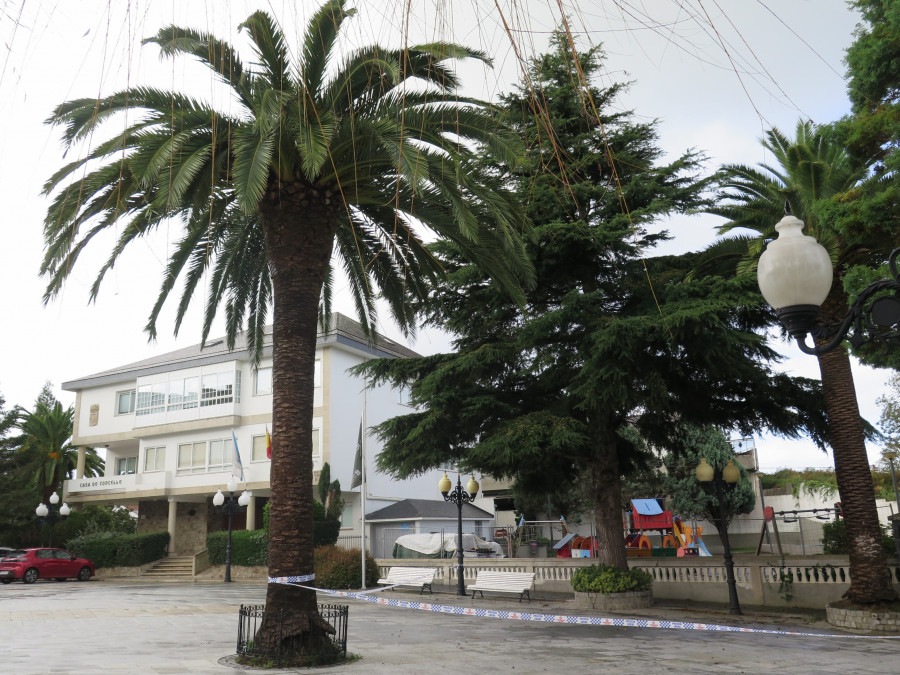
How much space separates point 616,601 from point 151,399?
29343 mm

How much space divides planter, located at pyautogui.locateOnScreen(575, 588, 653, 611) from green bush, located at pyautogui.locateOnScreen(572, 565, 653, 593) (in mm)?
93

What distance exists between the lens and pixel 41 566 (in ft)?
99.9

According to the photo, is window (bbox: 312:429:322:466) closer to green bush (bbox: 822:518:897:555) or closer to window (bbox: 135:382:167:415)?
window (bbox: 135:382:167:415)

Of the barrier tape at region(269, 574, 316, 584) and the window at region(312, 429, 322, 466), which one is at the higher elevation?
the window at region(312, 429, 322, 466)

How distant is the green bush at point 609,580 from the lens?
16516 mm

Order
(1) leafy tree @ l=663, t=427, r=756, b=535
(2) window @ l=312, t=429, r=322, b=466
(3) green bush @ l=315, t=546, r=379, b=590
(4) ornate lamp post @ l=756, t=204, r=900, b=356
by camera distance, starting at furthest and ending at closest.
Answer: (1) leafy tree @ l=663, t=427, r=756, b=535 → (2) window @ l=312, t=429, r=322, b=466 → (3) green bush @ l=315, t=546, r=379, b=590 → (4) ornate lamp post @ l=756, t=204, r=900, b=356

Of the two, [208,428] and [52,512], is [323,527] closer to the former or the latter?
[208,428]

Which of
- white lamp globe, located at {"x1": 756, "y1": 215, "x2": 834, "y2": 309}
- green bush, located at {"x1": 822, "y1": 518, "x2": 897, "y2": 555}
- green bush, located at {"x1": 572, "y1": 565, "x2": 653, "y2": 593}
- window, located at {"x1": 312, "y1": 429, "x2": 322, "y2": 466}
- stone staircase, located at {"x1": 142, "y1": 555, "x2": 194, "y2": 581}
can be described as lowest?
stone staircase, located at {"x1": 142, "y1": 555, "x2": 194, "y2": 581}

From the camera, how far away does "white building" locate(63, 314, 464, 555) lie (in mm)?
33062

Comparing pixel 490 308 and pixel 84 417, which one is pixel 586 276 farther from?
pixel 84 417

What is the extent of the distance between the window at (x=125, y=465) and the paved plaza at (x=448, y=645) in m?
24.0

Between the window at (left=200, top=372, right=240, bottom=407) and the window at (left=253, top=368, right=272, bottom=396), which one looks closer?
the window at (left=253, top=368, right=272, bottom=396)

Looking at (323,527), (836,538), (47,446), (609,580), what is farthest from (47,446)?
(836,538)

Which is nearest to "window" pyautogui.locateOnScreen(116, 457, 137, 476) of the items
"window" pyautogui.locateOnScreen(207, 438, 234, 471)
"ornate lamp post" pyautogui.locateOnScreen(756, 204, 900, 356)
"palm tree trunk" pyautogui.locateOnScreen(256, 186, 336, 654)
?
"window" pyautogui.locateOnScreen(207, 438, 234, 471)
